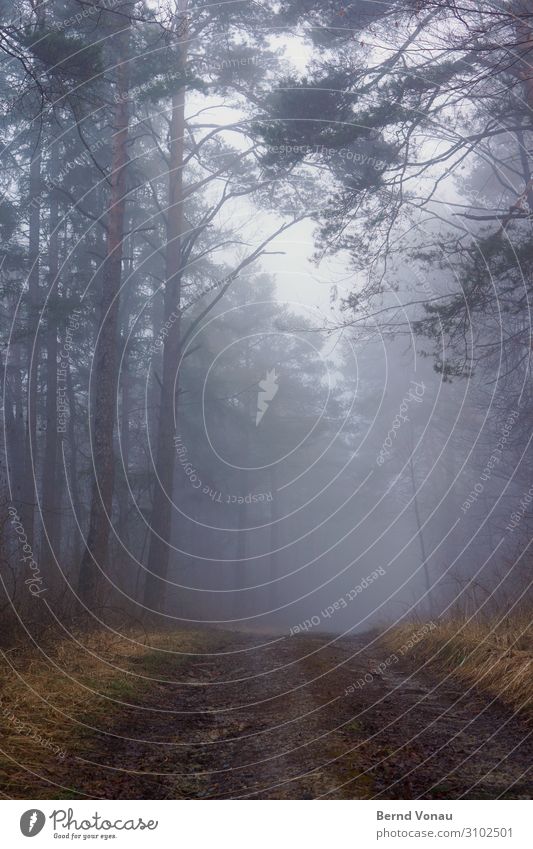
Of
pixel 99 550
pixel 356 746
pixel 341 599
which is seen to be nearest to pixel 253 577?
pixel 341 599

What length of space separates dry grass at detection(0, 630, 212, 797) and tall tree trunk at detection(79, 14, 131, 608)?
2855 millimetres

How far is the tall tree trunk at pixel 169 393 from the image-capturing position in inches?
653

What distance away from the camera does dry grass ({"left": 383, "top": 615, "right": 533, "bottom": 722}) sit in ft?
18.9

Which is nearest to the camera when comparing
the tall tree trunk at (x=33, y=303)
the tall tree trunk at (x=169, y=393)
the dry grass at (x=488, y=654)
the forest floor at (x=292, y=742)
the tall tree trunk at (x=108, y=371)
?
the forest floor at (x=292, y=742)

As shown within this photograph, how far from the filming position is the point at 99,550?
41.7 ft

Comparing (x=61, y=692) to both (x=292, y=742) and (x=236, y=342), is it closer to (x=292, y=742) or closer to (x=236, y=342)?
(x=292, y=742)

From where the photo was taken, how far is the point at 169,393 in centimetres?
1711

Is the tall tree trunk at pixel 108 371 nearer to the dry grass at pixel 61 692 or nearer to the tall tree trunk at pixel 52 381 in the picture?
the dry grass at pixel 61 692

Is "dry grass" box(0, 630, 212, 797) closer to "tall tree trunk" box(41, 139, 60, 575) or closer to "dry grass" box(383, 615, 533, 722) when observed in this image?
"dry grass" box(383, 615, 533, 722)

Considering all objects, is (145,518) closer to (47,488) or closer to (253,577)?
(47,488)

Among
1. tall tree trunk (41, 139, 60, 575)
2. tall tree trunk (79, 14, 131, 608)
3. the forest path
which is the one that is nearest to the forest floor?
the forest path

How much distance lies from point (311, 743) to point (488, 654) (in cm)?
318

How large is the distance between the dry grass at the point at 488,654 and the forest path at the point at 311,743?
184 mm

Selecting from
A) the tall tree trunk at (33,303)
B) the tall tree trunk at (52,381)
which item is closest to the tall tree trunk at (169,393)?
the tall tree trunk at (33,303)
